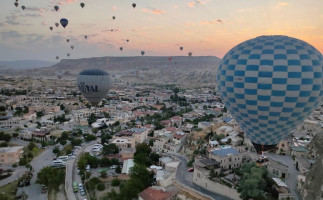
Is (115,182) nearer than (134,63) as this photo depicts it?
Yes

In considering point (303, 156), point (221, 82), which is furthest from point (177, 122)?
point (221, 82)

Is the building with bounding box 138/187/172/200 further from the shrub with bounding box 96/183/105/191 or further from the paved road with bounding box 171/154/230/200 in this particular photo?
the shrub with bounding box 96/183/105/191

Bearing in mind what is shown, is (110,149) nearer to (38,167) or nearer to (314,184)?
(38,167)

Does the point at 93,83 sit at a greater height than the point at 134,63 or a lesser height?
lesser

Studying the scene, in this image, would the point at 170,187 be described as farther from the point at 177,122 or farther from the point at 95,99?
the point at 177,122

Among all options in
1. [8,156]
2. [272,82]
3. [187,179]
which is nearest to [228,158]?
[187,179]

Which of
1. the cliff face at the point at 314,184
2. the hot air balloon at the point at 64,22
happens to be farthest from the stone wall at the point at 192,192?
the hot air balloon at the point at 64,22

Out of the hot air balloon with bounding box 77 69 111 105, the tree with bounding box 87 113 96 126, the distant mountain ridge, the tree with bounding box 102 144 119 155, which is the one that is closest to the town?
the tree with bounding box 102 144 119 155
